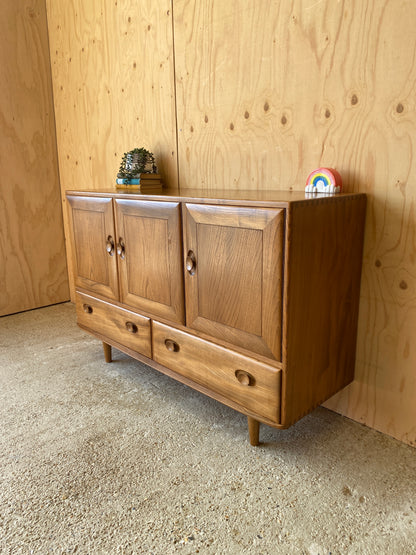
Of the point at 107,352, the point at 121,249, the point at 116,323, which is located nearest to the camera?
the point at 121,249

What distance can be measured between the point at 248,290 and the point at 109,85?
170 centimetres

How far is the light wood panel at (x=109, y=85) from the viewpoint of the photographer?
2145mm

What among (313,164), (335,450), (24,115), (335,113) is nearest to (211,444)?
(335,450)

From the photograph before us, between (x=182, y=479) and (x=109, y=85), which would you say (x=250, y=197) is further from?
(x=109, y=85)

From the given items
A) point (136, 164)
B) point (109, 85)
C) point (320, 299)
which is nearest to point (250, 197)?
point (320, 299)

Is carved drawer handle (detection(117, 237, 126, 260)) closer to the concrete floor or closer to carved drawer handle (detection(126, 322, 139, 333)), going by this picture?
carved drawer handle (detection(126, 322, 139, 333))

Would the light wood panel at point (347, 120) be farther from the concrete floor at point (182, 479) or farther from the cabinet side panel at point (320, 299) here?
the concrete floor at point (182, 479)

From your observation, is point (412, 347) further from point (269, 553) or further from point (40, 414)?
point (40, 414)

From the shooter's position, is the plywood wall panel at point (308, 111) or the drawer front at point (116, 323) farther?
the drawer front at point (116, 323)

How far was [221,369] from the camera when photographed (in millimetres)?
1525

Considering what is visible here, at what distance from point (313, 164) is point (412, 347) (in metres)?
0.73

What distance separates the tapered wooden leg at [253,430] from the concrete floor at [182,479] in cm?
3

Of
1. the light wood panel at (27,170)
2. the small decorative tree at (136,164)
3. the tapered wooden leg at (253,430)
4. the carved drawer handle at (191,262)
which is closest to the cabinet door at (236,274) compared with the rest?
the carved drawer handle at (191,262)

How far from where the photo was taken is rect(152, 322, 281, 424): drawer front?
1.39 metres
